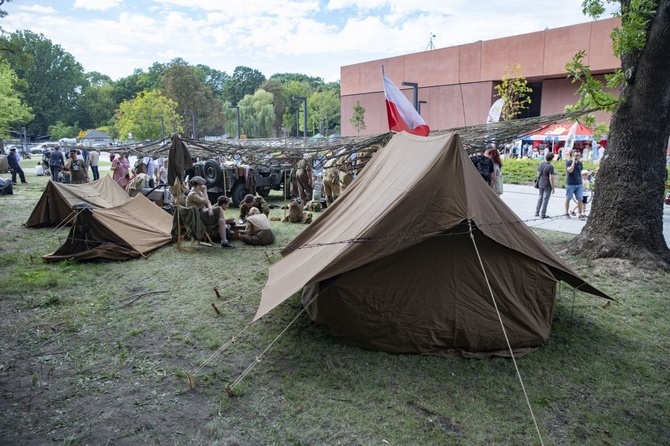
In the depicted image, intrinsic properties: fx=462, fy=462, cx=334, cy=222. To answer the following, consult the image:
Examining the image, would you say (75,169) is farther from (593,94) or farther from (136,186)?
(593,94)

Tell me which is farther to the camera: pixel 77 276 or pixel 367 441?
pixel 77 276

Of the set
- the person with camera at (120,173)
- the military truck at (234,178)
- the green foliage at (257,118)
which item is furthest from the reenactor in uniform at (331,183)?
the green foliage at (257,118)

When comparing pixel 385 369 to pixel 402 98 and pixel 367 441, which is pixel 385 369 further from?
pixel 402 98

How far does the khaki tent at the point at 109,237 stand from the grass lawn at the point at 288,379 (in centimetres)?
166

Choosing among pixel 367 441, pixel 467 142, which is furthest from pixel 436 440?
pixel 467 142

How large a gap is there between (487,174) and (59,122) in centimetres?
7061

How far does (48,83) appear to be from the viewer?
67.9 metres

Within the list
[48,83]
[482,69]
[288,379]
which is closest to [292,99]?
[48,83]

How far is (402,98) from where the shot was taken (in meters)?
7.75

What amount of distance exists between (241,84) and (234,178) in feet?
265

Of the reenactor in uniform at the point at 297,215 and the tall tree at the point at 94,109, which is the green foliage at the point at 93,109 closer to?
the tall tree at the point at 94,109

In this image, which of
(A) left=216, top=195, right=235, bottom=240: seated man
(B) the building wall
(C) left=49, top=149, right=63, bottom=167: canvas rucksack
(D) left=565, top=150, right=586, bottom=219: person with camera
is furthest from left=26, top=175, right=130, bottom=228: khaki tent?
(B) the building wall

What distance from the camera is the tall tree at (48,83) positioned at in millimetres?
65500

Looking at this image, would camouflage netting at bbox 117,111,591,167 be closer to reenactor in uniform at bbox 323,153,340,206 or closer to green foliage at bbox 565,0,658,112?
green foliage at bbox 565,0,658,112
